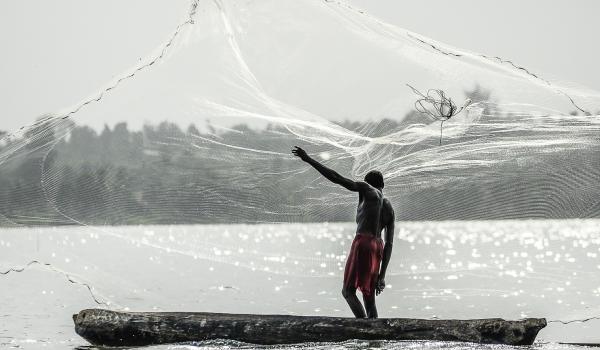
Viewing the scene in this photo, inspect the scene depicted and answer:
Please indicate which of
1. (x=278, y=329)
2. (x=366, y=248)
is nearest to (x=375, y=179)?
(x=366, y=248)

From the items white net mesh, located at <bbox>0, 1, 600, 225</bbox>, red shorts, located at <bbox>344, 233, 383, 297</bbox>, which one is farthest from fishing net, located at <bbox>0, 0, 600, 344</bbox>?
red shorts, located at <bbox>344, 233, 383, 297</bbox>

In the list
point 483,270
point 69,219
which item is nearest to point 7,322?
point 69,219

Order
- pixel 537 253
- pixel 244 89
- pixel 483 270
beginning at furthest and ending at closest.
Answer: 1. pixel 537 253
2. pixel 483 270
3. pixel 244 89

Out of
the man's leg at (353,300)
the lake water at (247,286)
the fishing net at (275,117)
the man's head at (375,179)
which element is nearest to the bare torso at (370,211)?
the man's head at (375,179)

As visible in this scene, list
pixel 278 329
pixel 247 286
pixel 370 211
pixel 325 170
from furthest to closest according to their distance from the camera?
1. pixel 247 286
2. pixel 278 329
3. pixel 370 211
4. pixel 325 170

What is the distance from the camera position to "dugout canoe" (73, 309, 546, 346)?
38.9 feet

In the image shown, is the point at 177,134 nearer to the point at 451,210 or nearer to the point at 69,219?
the point at 69,219

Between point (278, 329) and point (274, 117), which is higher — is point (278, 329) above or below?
below

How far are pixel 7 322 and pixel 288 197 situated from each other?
18.8 ft

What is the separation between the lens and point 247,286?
27.5 meters

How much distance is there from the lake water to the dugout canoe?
118 mm

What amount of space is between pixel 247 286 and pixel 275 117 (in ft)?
46.1

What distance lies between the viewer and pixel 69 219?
14.3 metres

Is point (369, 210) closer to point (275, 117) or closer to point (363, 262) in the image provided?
point (363, 262)
